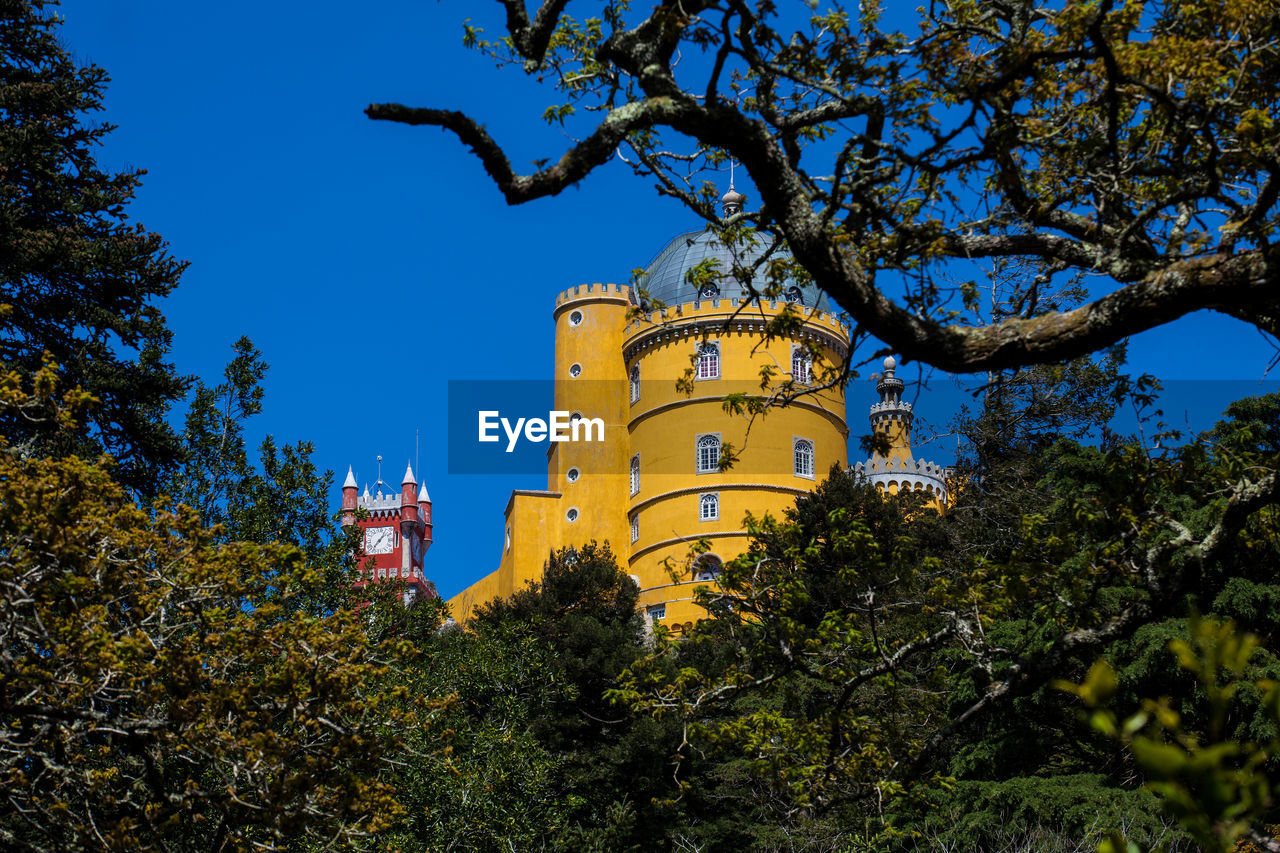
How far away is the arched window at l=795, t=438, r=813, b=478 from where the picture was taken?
43.4 metres

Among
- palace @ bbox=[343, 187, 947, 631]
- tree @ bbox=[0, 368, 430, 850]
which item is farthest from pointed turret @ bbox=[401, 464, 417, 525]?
tree @ bbox=[0, 368, 430, 850]

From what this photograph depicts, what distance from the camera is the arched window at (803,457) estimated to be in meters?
43.4

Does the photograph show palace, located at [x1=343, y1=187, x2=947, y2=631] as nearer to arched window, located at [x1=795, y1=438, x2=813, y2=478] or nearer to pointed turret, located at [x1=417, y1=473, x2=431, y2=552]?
arched window, located at [x1=795, y1=438, x2=813, y2=478]

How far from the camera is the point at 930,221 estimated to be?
6867 millimetres

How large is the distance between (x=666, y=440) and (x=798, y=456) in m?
4.50

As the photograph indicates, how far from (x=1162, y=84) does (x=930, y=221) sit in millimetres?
1828

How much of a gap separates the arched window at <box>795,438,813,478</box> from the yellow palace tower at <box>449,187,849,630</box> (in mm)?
49

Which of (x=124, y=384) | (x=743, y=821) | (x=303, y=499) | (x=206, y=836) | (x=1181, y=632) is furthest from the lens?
(x=743, y=821)

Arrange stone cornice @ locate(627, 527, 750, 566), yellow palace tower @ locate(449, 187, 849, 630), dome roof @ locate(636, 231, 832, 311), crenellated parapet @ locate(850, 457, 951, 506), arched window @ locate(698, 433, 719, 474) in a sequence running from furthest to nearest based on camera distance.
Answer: crenellated parapet @ locate(850, 457, 951, 506)
dome roof @ locate(636, 231, 832, 311)
arched window @ locate(698, 433, 719, 474)
yellow palace tower @ locate(449, 187, 849, 630)
stone cornice @ locate(627, 527, 750, 566)

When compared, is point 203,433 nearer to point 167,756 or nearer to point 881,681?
point 167,756

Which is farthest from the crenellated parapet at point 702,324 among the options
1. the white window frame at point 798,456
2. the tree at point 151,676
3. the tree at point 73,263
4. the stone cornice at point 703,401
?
the tree at point 151,676

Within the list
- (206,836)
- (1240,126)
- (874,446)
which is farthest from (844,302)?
(206,836)

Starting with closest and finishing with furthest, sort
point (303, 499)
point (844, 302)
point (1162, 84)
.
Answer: point (844, 302)
point (1162, 84)
point (303, 499)

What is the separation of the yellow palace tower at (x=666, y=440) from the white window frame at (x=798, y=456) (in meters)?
0.05
